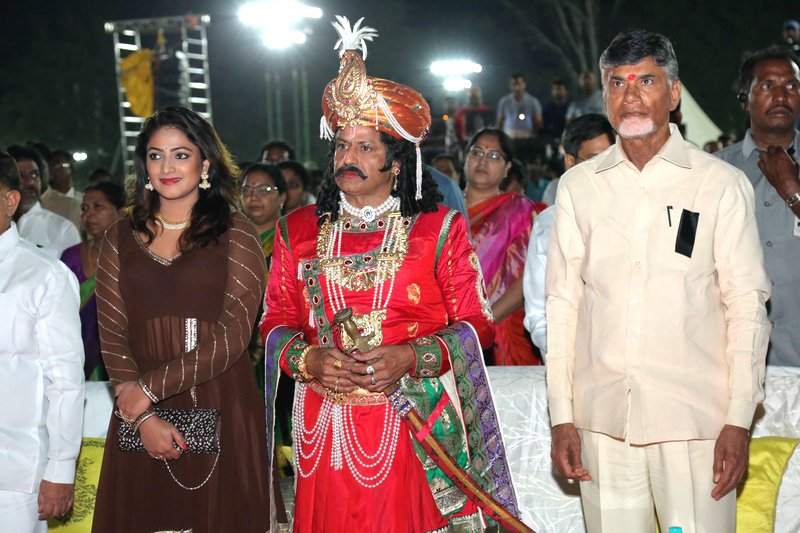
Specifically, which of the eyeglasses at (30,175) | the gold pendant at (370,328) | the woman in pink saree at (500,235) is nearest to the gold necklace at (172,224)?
the gold pendant at (370,328)

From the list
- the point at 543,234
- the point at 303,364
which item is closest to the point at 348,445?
the point at 303,364

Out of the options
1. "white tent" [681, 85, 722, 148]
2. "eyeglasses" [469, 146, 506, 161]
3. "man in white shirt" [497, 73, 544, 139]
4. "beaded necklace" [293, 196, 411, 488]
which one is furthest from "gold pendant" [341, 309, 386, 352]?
"white tent" [681, 85, 722, 148]

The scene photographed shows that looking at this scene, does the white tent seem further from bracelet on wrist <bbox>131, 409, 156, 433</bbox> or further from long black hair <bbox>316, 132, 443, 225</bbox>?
bracelet on wrist <bbox>131, 409, 156, 433</bbox>

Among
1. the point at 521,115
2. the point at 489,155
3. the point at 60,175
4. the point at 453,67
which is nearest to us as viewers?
the point at 489,155

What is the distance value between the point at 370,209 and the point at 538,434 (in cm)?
152

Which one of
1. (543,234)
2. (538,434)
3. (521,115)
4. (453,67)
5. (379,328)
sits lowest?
(538,434)

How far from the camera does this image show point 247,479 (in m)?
3.40

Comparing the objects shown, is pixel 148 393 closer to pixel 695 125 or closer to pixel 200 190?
pixel 200 190

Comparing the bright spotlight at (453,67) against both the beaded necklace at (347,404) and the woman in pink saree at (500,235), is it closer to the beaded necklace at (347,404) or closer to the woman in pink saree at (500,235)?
the woman in pink saree at (500,235)

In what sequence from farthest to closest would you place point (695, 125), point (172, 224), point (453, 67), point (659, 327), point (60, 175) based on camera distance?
point (453, 67), point (695, 125), point (60, 175), point (172, 224), point (659, 327)

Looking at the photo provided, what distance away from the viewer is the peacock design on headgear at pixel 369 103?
3.21 metres

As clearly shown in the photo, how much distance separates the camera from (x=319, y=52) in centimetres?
2084

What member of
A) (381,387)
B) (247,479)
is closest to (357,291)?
(381,387)

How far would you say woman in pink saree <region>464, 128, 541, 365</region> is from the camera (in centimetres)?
544
